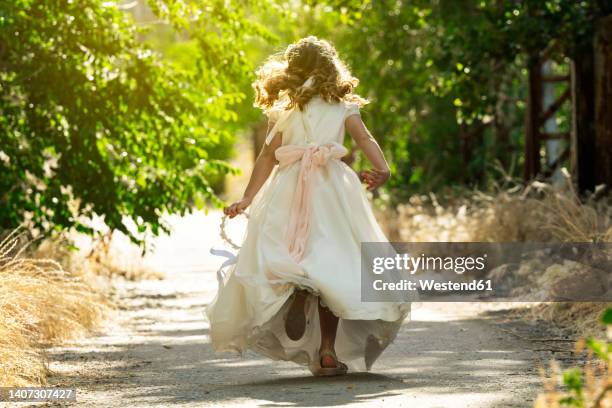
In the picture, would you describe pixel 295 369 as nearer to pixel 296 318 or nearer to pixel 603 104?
pixel 296 318

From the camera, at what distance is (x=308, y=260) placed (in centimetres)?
745

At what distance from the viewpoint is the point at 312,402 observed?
6574 mm

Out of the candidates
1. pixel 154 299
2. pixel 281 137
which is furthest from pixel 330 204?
pixel 154 299

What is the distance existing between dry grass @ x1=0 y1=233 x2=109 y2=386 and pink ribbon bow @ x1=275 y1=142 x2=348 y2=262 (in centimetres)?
175

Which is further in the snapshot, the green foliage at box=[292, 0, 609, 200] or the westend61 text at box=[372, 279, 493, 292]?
the green foliage at box=[292, 0, 609, 200]

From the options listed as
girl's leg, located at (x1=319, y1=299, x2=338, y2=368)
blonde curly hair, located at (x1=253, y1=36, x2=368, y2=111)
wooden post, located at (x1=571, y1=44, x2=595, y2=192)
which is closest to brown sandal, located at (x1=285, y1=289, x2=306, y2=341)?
girl's leg, located at (x1=319, y1=299, x2=338, y2=368)

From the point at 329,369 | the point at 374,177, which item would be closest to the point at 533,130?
the point at 374,177

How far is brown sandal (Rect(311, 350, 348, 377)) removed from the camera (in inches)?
297

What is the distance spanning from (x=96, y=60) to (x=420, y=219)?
18.9 feet

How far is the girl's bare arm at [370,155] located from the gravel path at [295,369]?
1166 mm

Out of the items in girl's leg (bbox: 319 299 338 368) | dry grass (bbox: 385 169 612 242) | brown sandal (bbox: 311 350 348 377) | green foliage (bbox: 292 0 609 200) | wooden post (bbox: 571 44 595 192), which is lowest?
brown sandal (bbox: 311 350 348 377)

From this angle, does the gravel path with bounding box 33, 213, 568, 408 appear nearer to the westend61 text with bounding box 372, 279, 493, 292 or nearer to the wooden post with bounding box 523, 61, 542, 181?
the westend61 text with bounding box 372, 279, 493, 292

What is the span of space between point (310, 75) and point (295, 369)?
197 cm

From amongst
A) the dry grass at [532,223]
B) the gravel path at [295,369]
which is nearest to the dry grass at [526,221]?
the dry grass at [532,223]
